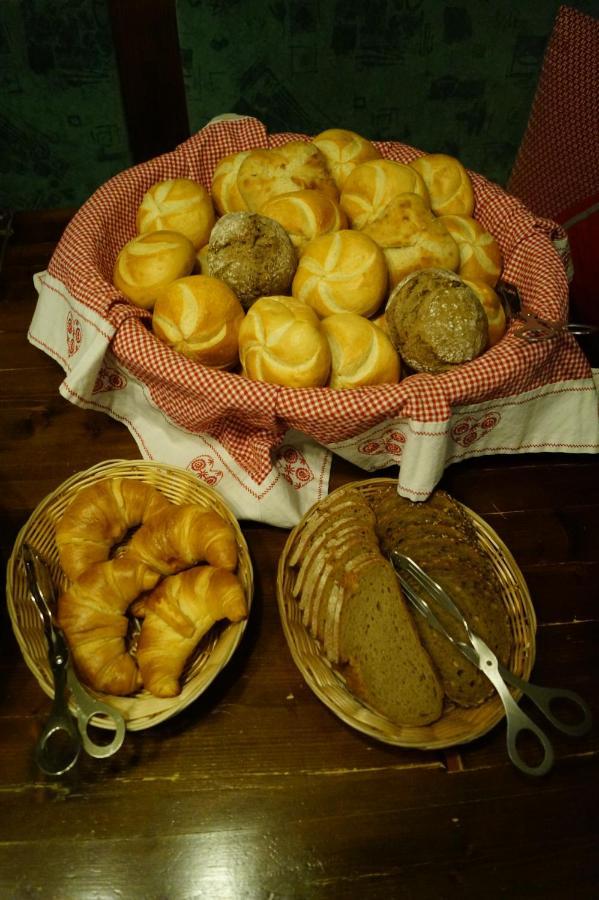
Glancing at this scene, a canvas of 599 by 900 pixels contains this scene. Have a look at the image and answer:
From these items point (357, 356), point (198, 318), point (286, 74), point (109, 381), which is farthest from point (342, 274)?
point (286, 74)

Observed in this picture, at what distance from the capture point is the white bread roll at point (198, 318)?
117 cm

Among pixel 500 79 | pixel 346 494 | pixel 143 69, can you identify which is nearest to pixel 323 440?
pixel 346 494

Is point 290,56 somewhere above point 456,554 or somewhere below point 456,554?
above

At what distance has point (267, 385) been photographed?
1.07m

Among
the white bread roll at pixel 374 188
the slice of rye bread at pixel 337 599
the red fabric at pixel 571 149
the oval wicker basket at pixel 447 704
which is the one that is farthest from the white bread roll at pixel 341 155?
the slice of rye bread at pixel 337 599

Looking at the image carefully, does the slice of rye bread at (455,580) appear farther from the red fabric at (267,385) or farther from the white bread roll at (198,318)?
the white bread roll at (198,318)

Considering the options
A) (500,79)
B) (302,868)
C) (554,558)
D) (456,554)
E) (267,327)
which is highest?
(500,79)

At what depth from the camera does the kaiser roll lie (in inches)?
45.8

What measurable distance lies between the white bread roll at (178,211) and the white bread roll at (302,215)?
157 mm

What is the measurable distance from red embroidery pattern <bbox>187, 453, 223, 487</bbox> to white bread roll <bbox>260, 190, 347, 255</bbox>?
1.80 feet

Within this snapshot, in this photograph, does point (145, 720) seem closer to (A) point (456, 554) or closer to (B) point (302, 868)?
(B) point (302, 868)

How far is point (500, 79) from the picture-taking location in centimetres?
258

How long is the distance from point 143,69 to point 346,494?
198 cm

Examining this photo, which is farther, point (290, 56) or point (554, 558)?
point (290, 56)
